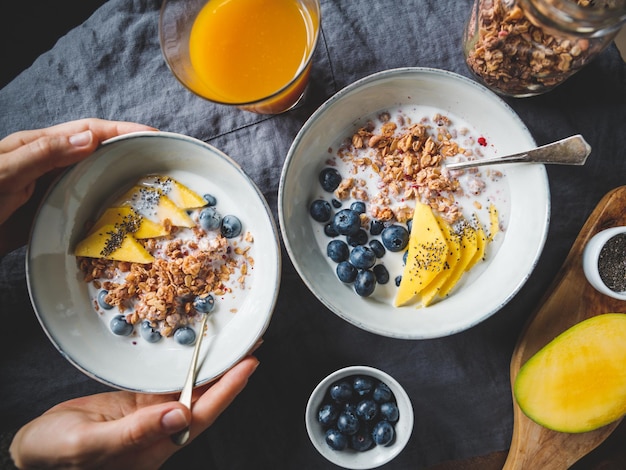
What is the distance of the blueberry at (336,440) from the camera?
3.39ft

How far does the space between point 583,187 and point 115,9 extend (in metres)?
1.04

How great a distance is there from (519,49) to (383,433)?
75 cm

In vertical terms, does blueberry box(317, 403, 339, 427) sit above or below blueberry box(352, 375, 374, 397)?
below

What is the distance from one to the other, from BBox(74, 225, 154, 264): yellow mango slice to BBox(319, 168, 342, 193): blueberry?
1.20ft

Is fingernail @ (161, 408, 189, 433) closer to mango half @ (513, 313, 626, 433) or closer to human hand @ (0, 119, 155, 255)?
human hand @ (0, 119, 155, 255)

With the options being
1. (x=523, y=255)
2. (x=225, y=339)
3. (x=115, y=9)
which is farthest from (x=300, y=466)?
(x=115, y=9)

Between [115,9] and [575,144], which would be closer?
[575,144]

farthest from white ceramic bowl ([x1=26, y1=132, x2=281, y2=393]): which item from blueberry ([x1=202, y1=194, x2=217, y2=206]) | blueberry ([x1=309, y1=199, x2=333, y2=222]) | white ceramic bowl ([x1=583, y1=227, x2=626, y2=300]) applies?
white ceramic bowl ([x1=583, y1=227, x2=626, y2=300])

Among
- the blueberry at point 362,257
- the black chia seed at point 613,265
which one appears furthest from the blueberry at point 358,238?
the black chia seed at point 613,265

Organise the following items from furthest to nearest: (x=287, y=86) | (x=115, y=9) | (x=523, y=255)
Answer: (x=115, y=9) < (x=523, y=255) < (x=287, y=86)

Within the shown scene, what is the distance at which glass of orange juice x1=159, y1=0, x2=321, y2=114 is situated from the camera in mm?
964

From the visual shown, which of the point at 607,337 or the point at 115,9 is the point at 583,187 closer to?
the point at 607,337

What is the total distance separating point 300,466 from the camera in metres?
1.12

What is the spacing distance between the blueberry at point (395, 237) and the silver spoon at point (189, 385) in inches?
15.0
